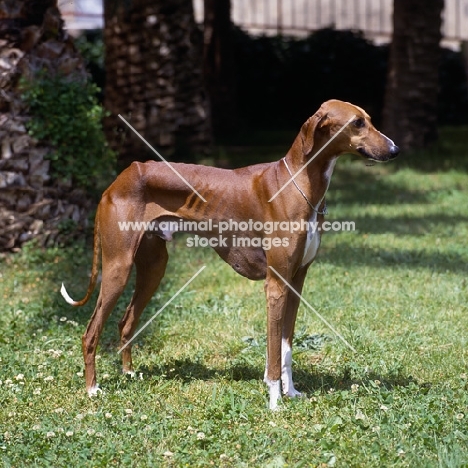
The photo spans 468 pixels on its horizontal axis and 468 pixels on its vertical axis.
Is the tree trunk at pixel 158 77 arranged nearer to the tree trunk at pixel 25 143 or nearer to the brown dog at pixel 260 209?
the tree trunk at pixel 25 143

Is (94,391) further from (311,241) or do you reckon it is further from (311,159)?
(311,159)

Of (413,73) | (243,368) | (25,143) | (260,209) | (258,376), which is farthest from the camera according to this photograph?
(413,73)

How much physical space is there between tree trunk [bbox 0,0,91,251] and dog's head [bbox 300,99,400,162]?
4.51m

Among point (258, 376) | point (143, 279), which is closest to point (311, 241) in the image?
point (258, 376)

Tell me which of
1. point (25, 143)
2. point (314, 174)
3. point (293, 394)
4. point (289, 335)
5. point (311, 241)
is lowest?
point (293, 394)

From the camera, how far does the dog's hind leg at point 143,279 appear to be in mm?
5883

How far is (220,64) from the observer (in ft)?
60.1

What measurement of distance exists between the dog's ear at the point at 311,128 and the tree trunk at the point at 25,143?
444 centimetres

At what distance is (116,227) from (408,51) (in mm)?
10554

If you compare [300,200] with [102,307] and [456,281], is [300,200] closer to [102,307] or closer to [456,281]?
[102,307]

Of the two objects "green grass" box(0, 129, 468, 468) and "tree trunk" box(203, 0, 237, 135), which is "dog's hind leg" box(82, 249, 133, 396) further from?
"tree trunk" box(203, 0, 237, 135)

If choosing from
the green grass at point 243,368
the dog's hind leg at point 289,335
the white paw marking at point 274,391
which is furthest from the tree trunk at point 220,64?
the white paw marking at point 274,391

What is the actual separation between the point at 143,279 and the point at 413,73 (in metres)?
10.2

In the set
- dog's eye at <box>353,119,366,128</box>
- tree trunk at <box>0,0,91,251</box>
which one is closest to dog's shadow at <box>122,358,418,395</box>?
dog's eye at <box>353,119,366,128</box>
